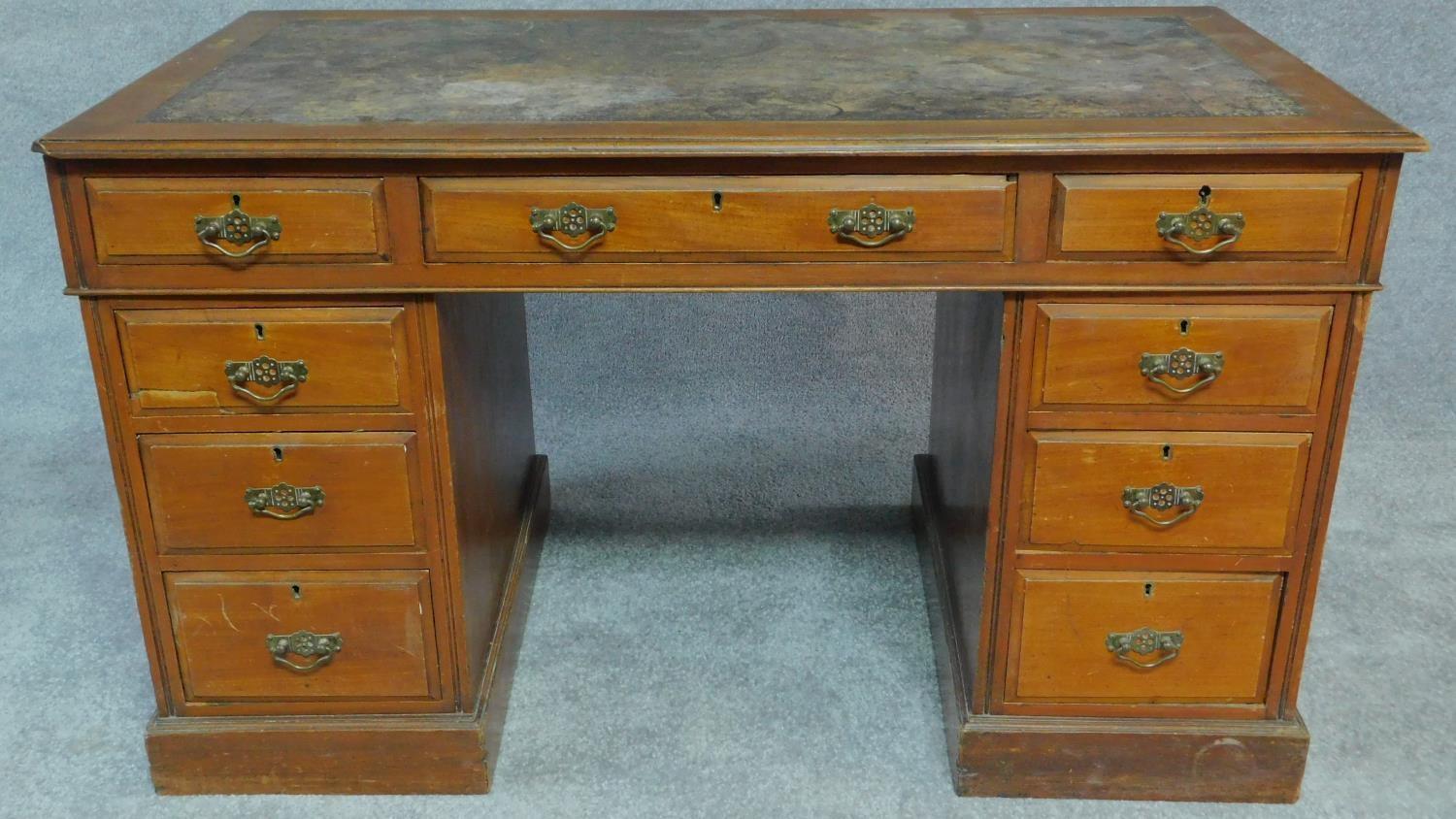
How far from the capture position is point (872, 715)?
2135mm

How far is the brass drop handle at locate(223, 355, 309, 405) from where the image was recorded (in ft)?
5.74

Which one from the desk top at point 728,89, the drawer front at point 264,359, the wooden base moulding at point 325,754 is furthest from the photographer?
the wooden base moulding at point 325,754

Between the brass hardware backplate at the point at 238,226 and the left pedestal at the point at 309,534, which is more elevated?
the brass hardware backplate at the point at 238,226

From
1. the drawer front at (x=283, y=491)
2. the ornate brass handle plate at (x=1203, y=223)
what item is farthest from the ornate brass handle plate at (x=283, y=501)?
the ornate brass handle plate at (x=1203, y=223)

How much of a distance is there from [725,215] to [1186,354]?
0.57 meters

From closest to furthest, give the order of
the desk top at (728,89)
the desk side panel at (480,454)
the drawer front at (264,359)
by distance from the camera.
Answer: the desk top at (728,89), the drawer front at (264,359), the desk side panel at (480,454)

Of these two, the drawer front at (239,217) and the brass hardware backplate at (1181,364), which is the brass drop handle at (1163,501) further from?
the drawer front at (239,217)

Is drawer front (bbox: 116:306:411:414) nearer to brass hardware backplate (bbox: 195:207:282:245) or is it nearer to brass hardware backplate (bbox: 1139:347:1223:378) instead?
brass hardware backplate (bbox: 195:207:282:245)

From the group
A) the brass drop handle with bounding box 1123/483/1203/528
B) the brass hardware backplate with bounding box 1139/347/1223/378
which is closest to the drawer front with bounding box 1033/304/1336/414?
the brass hardware backplate with bounding box 1139/347/1223/378

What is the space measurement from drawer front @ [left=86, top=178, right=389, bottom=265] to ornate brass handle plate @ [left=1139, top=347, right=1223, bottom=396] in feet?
3.00

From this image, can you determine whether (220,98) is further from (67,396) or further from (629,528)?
(67,396)

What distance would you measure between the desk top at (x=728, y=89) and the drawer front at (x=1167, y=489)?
1.23 ft

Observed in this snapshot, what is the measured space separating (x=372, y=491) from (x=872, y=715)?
0.81 meters

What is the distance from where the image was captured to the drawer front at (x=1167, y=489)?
5.84ft
